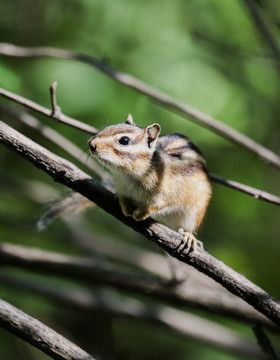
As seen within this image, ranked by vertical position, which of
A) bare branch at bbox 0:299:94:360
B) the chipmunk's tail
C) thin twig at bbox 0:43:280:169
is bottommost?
bare branch at bbox 0:299:94:360

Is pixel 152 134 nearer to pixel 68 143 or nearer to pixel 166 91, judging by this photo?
pixel 68 143

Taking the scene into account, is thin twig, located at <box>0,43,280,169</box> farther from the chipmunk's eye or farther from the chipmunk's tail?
the chipmunk's tail

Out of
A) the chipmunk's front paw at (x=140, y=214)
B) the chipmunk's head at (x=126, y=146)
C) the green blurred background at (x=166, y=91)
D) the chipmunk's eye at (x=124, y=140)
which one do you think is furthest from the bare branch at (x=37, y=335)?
the green blurred background at (x=166, y=91)

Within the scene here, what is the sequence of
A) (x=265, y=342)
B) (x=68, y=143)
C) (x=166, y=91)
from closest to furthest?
(x=265, y=342), (x=68, y=143), (x=166, y=91)

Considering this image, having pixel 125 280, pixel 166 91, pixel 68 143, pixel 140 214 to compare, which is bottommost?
pixel 140 214

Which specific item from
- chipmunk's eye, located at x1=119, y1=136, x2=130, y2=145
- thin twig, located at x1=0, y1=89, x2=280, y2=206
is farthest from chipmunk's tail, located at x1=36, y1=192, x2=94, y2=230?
chipmunk's eye, located at x1=119, y1=136, x2=130, y2=145

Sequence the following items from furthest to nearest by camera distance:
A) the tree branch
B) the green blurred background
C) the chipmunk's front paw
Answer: the green blurred background
the tree branch
the chipmunk's front paw

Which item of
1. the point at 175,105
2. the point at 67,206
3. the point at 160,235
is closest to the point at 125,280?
the point at 67,206
